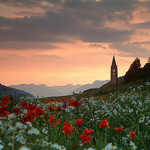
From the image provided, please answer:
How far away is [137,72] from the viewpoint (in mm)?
26547

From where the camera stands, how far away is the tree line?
24.7 metres

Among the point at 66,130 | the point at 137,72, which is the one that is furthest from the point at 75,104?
the point at 137,72

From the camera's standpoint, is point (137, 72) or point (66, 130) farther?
point (137, 72)

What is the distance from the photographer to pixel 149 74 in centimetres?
2366

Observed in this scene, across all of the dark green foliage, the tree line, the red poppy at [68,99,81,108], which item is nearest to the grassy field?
the red poppy at [68,99,81,108]

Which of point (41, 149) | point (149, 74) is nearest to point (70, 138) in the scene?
point (41, 149)

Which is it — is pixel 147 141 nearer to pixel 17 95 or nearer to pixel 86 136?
pixel 86 136

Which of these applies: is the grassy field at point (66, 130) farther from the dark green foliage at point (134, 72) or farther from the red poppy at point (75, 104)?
the dark green foliage at point (134, 72)

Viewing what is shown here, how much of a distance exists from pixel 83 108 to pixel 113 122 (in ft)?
5.70

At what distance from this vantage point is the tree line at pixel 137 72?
81.0 feet

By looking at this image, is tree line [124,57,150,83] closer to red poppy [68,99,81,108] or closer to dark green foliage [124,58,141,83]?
dark green foliage [124,58,141,83]

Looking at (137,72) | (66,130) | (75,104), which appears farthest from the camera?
(137,72)

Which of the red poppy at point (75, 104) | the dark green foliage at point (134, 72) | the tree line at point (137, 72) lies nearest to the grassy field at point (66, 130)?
the red poppy at point (75, 104)

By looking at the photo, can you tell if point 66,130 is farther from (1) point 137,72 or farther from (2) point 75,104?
(1) point 137,72
